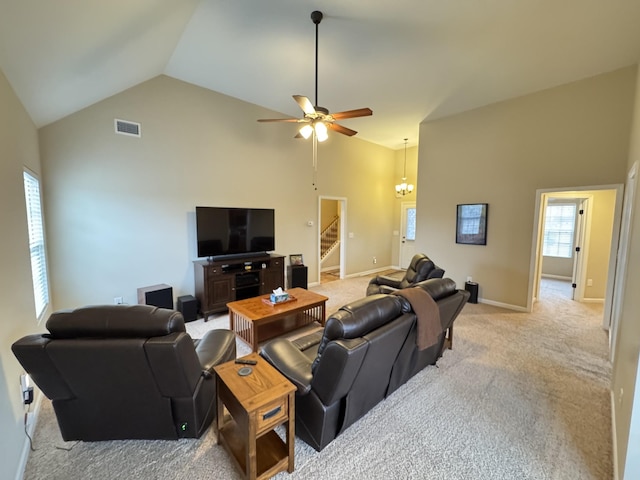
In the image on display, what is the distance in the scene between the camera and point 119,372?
4.98ft

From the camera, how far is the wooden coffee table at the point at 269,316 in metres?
3.06

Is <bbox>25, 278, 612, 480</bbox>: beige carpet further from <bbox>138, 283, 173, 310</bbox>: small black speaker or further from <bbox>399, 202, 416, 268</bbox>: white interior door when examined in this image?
<bbox>399, 202, 416, 268</bbox>: white interior door

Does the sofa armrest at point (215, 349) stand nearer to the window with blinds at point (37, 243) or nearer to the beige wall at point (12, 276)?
the beige wall at point (12, 276)

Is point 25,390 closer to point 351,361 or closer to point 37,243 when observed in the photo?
point 37,243

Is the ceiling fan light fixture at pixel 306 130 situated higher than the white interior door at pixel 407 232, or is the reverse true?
the ceiling fan light fixture at pixel 306 130

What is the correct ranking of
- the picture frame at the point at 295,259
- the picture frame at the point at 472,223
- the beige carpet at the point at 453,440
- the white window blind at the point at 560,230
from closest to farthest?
the beige carpet at the point at 453,440 → the picture frame at the point at 472,223 → the picture frame at the point at 295,259 → the white window blind at the point at 560,230

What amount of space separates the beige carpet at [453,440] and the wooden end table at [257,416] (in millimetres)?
106

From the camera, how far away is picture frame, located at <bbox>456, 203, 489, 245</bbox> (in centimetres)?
492

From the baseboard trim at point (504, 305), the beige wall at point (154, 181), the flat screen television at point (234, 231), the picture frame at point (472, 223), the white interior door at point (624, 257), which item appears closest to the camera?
the white interior door at point (624, 257)

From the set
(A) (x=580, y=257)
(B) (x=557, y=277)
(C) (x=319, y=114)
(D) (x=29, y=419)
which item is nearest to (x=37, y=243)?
(D) (x=29, y=419)

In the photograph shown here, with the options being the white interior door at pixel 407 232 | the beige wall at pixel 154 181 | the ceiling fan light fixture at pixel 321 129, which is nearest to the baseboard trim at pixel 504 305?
the white interior door at pixel 407 232

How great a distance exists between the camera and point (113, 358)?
4.76 feet

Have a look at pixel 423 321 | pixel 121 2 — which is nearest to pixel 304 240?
pixel 423 321

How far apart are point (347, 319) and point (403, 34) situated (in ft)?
10.5
